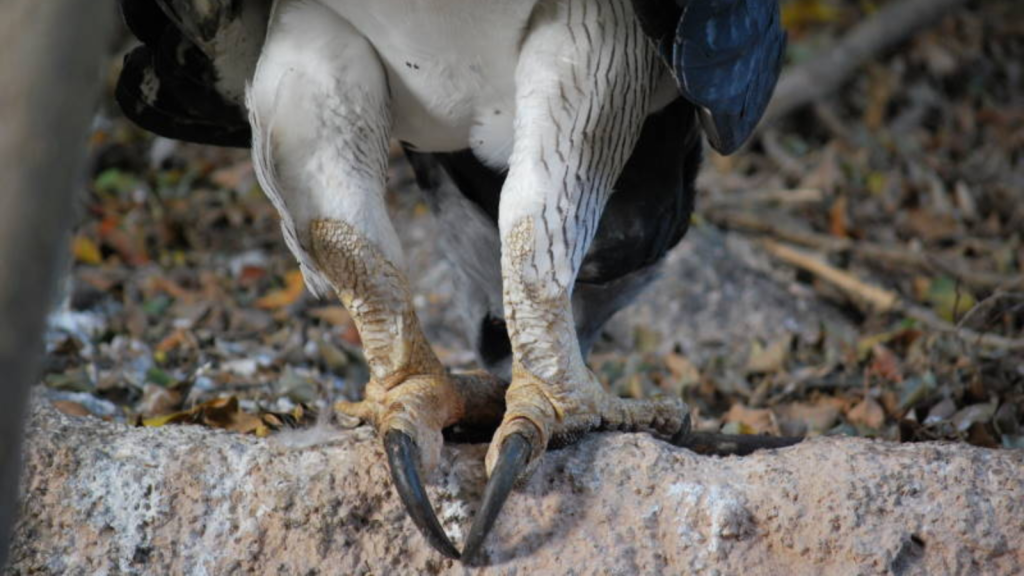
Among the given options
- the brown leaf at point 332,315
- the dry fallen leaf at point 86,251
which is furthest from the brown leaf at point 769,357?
the dry fallen leaf at point 86,251

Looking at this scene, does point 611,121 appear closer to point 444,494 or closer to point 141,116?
point 444,494

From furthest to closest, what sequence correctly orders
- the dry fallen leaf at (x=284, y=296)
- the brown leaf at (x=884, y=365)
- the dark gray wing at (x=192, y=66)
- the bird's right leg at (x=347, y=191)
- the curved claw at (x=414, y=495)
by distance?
the dry fallen leaf at (x=284, y=296) < the brown leaf at (x=884, y=365) < the dark gray wing at (x=192, y=66) < the bird's right leg at (x=347, y=191) < the curved claw at (x=414, y=495)

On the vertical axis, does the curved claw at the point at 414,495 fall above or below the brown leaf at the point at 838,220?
above

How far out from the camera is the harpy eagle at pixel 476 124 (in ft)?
8.27

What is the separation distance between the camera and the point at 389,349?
2703mm

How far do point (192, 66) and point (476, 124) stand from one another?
2.12 ft

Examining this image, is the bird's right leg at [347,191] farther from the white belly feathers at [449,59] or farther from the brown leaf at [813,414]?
the brown leaf at [813,414]

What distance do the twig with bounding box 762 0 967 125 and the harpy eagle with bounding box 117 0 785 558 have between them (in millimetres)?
4371

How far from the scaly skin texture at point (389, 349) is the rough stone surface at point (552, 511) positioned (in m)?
0.11

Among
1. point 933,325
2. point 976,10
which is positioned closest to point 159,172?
point 933,325

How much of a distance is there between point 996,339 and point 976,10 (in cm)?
418

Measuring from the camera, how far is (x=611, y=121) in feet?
8.63

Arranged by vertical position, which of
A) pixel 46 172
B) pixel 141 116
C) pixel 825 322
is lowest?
pixel 825 322

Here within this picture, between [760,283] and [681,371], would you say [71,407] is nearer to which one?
[681,371]
